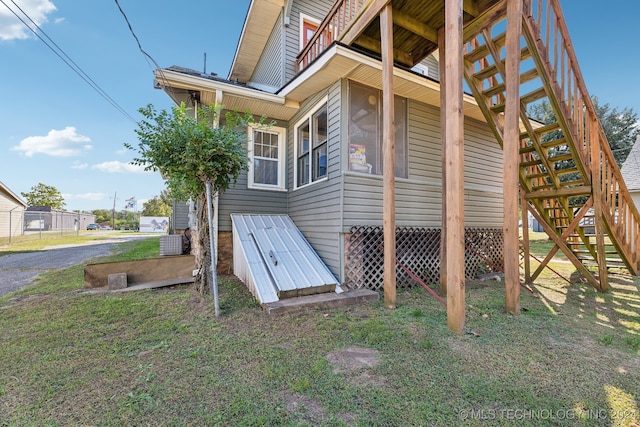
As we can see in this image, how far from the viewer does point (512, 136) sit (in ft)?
11.0

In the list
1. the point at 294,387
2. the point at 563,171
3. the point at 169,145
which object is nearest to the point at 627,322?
the point at 563,171

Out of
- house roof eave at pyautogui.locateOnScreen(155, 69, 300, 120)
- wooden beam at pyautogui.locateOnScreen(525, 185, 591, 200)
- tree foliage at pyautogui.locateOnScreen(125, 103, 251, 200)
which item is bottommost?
wooden beam at pyautogui.locateOnScreen(525, 185, 591, 200)

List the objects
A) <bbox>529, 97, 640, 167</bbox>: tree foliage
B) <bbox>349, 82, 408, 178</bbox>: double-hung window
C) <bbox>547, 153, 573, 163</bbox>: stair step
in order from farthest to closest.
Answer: <bbox>529, 97, 640, 167</bbox>: tree foliage
<bbox>349, 82, 408, 178</bbox>: double-hung window
<bbox>547, 153, 573, 163</bbox>: stair step

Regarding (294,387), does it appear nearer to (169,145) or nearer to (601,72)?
(169,145)

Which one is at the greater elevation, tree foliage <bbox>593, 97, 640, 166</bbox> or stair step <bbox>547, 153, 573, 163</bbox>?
tree foliage <bbox>593, 97, 640, 166</bbox>

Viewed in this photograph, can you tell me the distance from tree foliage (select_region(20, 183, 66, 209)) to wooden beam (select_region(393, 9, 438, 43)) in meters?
51.7

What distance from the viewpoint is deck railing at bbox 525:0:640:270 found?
3.97 m

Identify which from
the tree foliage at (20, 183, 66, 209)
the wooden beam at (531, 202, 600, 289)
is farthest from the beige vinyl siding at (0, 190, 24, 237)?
the wooden beam at (531, 202, 600, 289)

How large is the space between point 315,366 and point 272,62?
761cm

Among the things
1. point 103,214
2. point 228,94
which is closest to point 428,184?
point 228,94

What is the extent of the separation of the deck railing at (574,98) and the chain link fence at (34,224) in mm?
20848

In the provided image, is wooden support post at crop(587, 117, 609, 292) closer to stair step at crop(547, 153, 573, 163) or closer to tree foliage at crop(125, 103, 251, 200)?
stair step at crop(547, 153, 573, 163)

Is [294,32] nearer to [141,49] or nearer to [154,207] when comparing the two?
[141,49]

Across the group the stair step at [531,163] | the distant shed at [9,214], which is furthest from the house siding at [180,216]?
the distant shed at [9,214]
